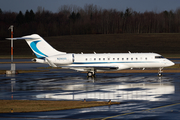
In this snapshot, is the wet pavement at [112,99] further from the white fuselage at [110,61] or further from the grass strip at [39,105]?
the white fuselage at [110,61]

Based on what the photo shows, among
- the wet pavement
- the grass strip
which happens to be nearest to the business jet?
the wet pavement

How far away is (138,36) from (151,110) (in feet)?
364

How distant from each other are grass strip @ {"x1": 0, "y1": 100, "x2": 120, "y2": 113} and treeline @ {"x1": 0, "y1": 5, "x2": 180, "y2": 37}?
14320cm

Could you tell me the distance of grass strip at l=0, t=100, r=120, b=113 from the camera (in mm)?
15352

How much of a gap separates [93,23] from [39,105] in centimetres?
15868

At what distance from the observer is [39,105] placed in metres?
16.5

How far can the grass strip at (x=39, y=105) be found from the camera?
1535cm

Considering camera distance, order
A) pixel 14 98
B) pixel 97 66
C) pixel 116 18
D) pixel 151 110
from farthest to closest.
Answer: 1. pixel 116 18
2. pixel 97 66
3. pixel 14 98
4. pixel 151 110

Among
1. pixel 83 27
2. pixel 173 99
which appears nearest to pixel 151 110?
pixel 173 99

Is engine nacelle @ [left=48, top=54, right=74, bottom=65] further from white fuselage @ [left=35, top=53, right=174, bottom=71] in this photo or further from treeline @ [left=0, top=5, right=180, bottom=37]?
treeline @ [left=0, top=5, right=180, bottom=37]

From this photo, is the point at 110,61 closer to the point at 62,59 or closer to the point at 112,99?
the point at 62,59

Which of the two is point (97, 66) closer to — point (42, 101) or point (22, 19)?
point (42, 101)

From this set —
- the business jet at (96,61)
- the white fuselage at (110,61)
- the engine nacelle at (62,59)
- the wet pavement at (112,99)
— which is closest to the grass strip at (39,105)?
the wet pavement at (112,99)

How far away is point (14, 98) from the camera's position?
19.3 meters
